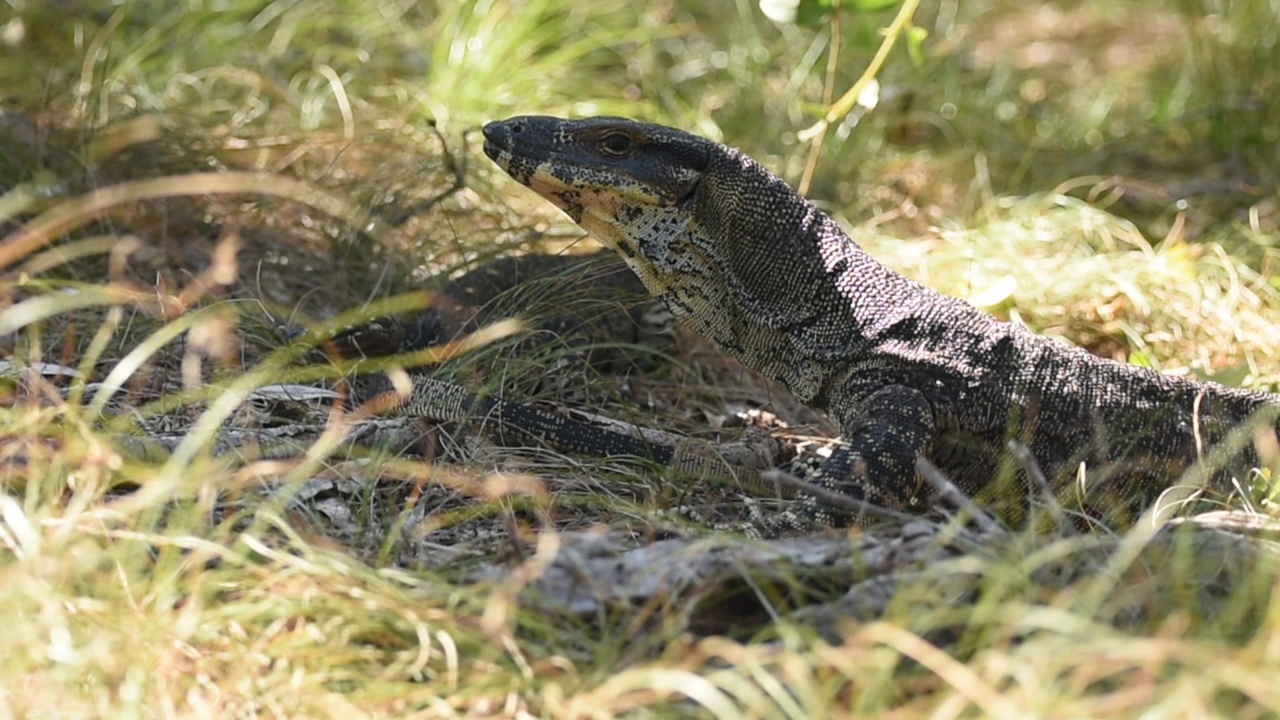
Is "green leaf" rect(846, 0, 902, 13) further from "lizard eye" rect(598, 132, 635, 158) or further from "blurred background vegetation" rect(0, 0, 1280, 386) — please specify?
"lizard eye" rect(598, 132, 635, 158)

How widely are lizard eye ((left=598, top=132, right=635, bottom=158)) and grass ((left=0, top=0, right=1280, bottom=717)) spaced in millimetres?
787

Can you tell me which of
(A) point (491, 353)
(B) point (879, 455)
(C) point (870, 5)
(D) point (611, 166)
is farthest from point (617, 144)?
(C) point (870, 5)

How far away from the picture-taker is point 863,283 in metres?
4.16

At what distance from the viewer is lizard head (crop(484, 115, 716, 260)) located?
402 centimetres

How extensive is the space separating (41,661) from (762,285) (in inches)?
91.8

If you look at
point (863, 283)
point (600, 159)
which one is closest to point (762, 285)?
point (863, 283)

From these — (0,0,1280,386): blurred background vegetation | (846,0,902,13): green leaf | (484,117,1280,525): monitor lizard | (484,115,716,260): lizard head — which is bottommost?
(0,0,1280,386): blurred background vegetation

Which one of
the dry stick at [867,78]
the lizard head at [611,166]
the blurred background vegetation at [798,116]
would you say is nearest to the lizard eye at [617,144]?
the lizard head at [611,166]

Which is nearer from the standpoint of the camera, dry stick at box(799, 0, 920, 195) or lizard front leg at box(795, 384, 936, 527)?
lizard front leg at box(795, 384, 936, 527)

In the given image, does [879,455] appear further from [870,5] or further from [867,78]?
[870,5]

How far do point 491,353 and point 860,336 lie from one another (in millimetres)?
1167

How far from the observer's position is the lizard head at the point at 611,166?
13.2 feet

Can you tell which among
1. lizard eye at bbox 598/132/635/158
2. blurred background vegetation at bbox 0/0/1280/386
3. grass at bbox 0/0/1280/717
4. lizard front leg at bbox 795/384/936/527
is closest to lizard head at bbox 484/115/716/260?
lizard eye at bbox 598/132/635/158

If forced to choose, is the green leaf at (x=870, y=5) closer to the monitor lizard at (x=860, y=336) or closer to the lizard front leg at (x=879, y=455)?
the monitor lizard at (x=860, y=336)
